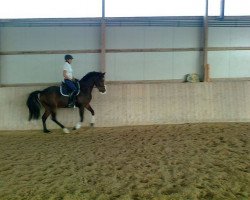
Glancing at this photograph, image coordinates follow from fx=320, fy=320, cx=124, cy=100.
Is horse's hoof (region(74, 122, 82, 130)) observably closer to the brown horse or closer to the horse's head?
the brown horse

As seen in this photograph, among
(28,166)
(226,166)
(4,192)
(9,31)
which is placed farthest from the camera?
(9,31)

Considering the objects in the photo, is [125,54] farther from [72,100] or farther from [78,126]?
[78,126]

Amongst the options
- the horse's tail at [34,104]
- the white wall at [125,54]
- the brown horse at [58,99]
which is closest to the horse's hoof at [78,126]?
the brown horse at [58,99]

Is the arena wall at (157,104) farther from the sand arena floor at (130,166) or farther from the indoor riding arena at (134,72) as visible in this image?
the sand arena floor at (130,166)

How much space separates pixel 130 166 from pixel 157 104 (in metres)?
4.23

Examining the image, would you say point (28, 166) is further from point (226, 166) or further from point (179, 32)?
point (179, 32)

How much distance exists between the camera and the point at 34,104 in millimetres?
8023

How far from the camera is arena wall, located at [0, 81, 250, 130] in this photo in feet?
28.0

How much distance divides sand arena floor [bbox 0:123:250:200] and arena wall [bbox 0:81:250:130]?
1.29 meters

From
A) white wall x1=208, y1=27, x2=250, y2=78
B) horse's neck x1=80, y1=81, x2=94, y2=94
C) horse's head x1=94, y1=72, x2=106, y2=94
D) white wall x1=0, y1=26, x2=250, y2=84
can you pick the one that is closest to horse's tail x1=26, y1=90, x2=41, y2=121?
white wall x1=0, y1=26, x2=250, y2=84

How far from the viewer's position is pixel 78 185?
3934mm

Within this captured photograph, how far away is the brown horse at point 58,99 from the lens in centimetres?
805

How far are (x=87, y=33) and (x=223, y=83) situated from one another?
13.2 ft

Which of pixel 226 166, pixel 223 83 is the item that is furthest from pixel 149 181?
pixel 223 83
